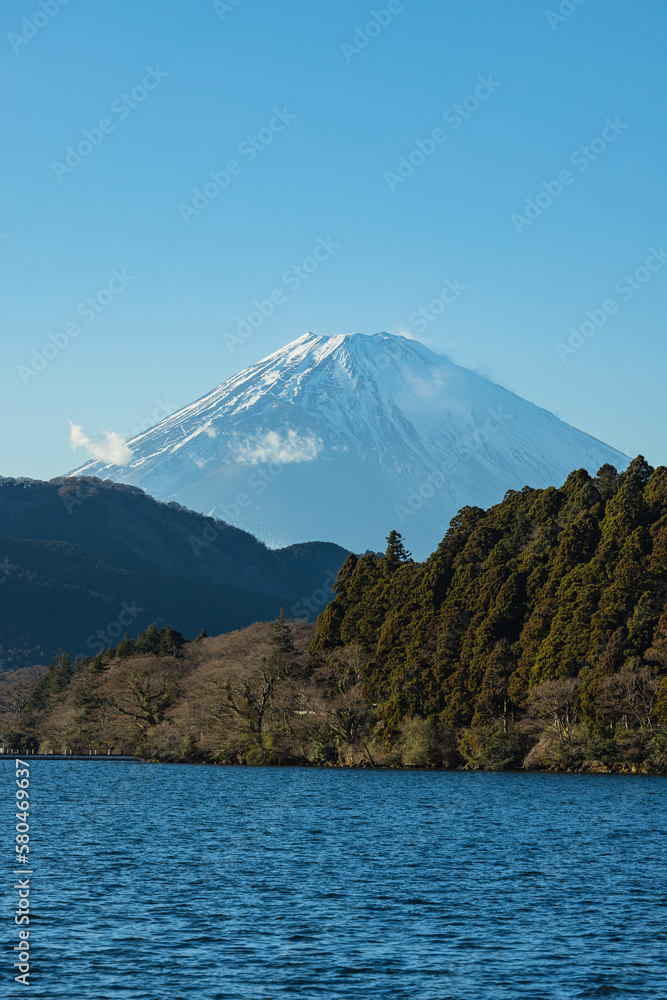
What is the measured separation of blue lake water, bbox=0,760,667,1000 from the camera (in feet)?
67.7

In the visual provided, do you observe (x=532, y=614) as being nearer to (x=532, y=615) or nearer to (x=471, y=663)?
(x=532, y=615)

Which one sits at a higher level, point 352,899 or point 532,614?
point 532,614

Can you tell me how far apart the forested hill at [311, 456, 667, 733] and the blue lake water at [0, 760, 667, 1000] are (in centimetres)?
1476

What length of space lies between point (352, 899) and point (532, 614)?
53.4 m

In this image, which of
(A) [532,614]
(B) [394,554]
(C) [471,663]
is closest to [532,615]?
(A) [532,614]

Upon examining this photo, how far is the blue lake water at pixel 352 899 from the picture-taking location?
2064 centimetres

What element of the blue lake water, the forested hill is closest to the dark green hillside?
the forested hill

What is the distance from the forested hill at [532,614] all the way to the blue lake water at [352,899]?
1476 cm

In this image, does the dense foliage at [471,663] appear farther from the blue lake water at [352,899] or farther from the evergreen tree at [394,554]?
the blue lake water at [352,899]

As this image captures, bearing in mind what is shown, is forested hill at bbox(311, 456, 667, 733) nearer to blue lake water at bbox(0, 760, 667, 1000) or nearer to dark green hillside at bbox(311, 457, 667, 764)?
dark green hillside at bbox(311, 457, 667, 764)

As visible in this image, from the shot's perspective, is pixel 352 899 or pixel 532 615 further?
pixel 532 615

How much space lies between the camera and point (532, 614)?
80500mm

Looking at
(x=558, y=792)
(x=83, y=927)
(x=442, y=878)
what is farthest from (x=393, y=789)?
(x=83, y=927)

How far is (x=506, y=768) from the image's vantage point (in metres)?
77.3
